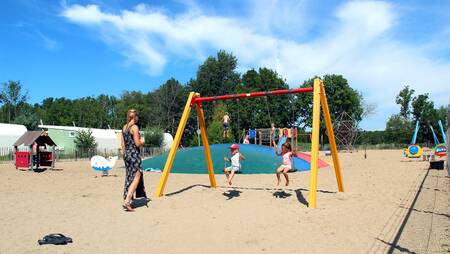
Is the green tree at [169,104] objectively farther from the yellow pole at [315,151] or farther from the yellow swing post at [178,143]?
the yellow pole at [315,151]

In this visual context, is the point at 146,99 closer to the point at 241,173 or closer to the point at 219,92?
the point at 219,92

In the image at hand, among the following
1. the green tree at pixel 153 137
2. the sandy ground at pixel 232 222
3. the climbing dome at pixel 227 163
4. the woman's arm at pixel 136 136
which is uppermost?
the green tree at pixel 153 137

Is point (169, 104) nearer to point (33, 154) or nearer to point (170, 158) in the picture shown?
point (33, 154)

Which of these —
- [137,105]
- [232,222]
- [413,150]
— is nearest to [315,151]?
[232,222]

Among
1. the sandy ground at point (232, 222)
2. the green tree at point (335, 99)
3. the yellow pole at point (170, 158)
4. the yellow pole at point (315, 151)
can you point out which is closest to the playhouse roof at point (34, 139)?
the sandy ground at point (232, 222)

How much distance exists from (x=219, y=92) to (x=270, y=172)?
181 ft

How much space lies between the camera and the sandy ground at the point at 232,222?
5051 millimetres

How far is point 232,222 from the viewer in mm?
6555

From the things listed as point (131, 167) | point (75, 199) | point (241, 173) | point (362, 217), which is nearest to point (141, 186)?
point (131, 167)

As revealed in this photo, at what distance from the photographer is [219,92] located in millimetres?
71875

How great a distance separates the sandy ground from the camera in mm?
5051

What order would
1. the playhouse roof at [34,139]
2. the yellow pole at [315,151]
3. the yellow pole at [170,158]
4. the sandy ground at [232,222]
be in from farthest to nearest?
the playhouse roof at [34,139], the yellow pole at [170,158], the yellow pole at [315,151], the sandy ground at [232,222]

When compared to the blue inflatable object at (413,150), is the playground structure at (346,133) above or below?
above

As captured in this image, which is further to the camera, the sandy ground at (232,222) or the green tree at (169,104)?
the green tree at (169,104)
